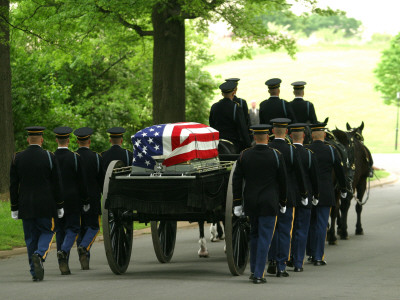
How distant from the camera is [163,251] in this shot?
13.4 meters

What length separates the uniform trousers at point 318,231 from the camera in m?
12.9

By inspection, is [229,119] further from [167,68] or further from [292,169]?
[167,68]

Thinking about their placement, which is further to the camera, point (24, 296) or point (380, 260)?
point (380, 260)

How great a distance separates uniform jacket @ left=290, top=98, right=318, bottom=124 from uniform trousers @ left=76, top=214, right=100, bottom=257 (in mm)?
4164

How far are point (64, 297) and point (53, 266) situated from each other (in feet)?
11.6

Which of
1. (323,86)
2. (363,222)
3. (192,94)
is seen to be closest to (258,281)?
(363,222)

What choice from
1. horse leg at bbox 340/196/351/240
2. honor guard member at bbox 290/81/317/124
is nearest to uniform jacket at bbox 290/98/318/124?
honor guard member at bbox 290/81/317/124

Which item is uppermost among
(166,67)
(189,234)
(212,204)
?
(166,67)

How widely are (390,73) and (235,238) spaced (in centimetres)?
8634

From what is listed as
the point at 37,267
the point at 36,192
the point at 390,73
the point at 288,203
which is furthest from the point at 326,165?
the point at 390,73

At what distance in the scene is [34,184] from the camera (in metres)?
11.4

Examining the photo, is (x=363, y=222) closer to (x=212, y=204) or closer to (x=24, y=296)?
(x=212, y=204)

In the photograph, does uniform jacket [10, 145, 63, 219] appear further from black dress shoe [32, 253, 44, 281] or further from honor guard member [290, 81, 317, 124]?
honor guard member [290, 81, 317, 124]

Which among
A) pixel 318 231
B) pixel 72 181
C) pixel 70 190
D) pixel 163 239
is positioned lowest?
pixel 163 239
